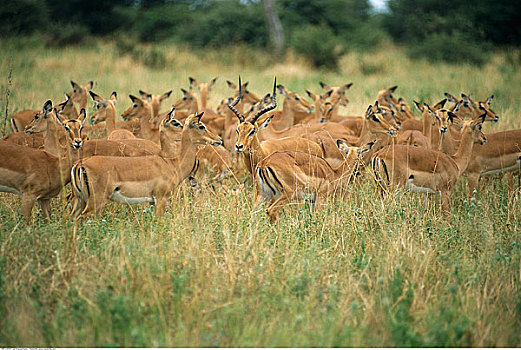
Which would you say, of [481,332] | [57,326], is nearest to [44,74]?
[57,326]

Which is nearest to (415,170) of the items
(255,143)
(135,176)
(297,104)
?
(255,143)

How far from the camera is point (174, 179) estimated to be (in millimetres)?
4996

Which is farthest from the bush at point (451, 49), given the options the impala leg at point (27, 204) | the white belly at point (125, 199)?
the impala leg at point (27, 204)

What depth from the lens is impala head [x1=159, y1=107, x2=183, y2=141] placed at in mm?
5414

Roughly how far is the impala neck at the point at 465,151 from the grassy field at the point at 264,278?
526 millimetres

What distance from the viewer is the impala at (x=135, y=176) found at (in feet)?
14.7

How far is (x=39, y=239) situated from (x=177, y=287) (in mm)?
1063

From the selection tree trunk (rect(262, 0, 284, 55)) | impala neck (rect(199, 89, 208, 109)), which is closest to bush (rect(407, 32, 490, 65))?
tree trunk (rect(262, 0, 284, 55))

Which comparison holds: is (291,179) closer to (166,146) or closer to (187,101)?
(166,146)

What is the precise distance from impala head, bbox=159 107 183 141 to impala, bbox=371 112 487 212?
1831 mm

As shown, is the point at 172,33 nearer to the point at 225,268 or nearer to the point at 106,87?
the point at 106,87

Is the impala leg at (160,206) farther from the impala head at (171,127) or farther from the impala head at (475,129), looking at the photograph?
the impala head at (475,129)

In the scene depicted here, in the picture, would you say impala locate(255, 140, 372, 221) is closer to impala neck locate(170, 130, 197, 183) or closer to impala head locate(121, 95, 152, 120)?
impala neck locate(170, 130, 197, 183)

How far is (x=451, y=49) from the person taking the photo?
18.9 meters
